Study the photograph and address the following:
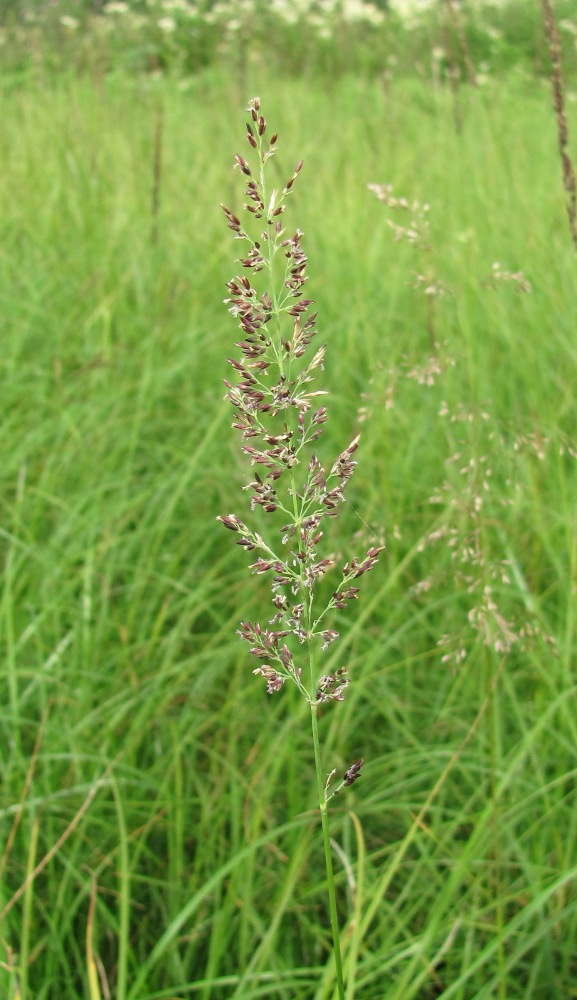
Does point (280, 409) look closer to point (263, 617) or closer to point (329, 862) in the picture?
point (329, 862)

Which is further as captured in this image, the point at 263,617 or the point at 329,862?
the point at 263,617

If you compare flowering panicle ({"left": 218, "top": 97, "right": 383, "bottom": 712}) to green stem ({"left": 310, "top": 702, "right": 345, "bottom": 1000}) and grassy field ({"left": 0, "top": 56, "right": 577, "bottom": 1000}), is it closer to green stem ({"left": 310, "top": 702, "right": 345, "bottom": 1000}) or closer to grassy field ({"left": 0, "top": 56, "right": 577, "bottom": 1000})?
green stem ({"left": 310, "top": 702, "right": 345, "bottom": 1000})

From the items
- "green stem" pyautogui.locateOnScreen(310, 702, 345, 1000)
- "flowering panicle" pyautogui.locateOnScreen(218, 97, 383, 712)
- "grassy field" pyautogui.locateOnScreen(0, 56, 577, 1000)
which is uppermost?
"flowering panicle" pyautogui.locateOnScreen(218, 97, 383, 712)

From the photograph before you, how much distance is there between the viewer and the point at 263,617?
2600mm

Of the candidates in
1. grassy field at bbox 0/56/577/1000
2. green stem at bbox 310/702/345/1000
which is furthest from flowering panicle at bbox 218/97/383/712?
grassy field at bbox 0/56/577/1000

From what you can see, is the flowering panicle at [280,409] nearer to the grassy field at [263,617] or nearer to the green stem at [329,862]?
the green stem at [329,862]

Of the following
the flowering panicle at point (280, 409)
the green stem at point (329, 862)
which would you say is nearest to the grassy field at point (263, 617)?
the flowering panicle at point (280, 409)

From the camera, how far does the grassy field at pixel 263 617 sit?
6.02 ft

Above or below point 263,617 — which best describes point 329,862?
above

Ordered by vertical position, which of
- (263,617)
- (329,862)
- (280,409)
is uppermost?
(280,409)

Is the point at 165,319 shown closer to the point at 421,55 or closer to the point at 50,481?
the point at 50,481

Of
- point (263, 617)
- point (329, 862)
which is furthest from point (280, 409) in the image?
point (263, 617)

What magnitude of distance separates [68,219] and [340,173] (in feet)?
5.19

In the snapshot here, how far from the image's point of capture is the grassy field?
72.2 inches
